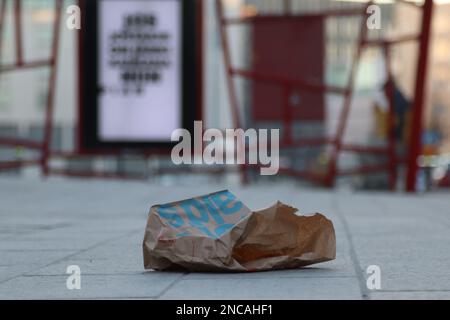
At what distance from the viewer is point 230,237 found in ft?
22.0

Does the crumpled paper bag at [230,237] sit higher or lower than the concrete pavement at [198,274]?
higher

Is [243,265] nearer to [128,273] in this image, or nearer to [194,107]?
[128,273]

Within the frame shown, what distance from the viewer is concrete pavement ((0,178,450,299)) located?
595 centimetres

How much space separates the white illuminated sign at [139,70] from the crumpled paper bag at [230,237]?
15.8m

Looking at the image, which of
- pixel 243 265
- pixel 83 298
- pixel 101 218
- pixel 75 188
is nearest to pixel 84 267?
pixel 243 265

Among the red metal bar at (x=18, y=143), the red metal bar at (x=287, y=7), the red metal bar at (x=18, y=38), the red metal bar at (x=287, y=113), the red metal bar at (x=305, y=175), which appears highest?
the red metal bar at (x=287, y=7)

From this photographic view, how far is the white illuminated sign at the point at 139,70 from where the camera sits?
889 inches

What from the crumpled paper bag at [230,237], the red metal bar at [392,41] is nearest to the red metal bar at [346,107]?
the red metal bar at [392,41]

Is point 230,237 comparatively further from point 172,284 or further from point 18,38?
point 18,38

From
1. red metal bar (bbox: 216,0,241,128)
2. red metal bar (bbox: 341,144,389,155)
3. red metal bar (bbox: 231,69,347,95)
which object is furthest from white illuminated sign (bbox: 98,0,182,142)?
red metal bar (bbox: 341,144,389,155)

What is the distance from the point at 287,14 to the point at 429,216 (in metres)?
10.3

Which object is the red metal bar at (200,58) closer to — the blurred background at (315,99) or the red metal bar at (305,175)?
the blurred background at (315,99)

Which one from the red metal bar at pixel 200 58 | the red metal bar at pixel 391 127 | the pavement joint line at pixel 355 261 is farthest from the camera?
the red metal bar at pixel 200 58

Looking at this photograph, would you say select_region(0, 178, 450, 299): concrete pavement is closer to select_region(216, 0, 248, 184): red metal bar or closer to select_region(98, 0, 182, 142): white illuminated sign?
select_region(216, 0, 248, 184): red metal bar
